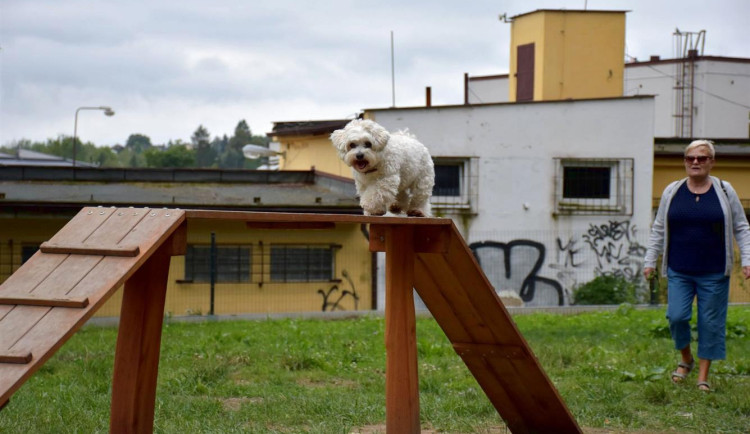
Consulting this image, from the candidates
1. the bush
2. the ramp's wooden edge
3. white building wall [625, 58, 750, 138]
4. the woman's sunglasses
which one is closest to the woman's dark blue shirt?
the woman's sunglasses

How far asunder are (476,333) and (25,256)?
19.6m

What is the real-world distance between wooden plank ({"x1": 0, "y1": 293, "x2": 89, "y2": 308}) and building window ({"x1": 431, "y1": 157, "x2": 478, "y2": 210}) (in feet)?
75.1

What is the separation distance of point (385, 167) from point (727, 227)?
3582 millimetres

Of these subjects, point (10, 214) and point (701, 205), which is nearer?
point (701, 205)

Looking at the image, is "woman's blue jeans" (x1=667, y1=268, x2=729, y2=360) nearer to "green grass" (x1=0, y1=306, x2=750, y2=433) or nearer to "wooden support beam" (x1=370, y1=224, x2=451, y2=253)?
"green grass" (x1=0, y1=306, x2=750, y2=433)

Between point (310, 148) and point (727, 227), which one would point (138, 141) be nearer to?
point (310, 148)

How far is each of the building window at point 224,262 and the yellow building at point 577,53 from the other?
1232cm

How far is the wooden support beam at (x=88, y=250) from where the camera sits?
14.8 feet

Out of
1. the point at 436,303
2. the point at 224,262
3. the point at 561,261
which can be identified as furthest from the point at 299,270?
the point at 436,303

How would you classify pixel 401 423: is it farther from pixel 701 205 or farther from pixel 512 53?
pixel 512 53

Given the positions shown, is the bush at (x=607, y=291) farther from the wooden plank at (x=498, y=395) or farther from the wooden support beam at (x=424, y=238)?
the wooden support beam at (x=424, y=238)

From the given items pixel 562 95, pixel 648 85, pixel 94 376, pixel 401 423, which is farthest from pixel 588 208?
pixel 401 423

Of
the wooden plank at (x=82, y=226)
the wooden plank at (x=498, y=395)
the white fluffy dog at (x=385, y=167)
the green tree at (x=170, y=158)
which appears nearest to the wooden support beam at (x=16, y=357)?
the wooden plank at (x=82, y=226)

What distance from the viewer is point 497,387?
677cm
